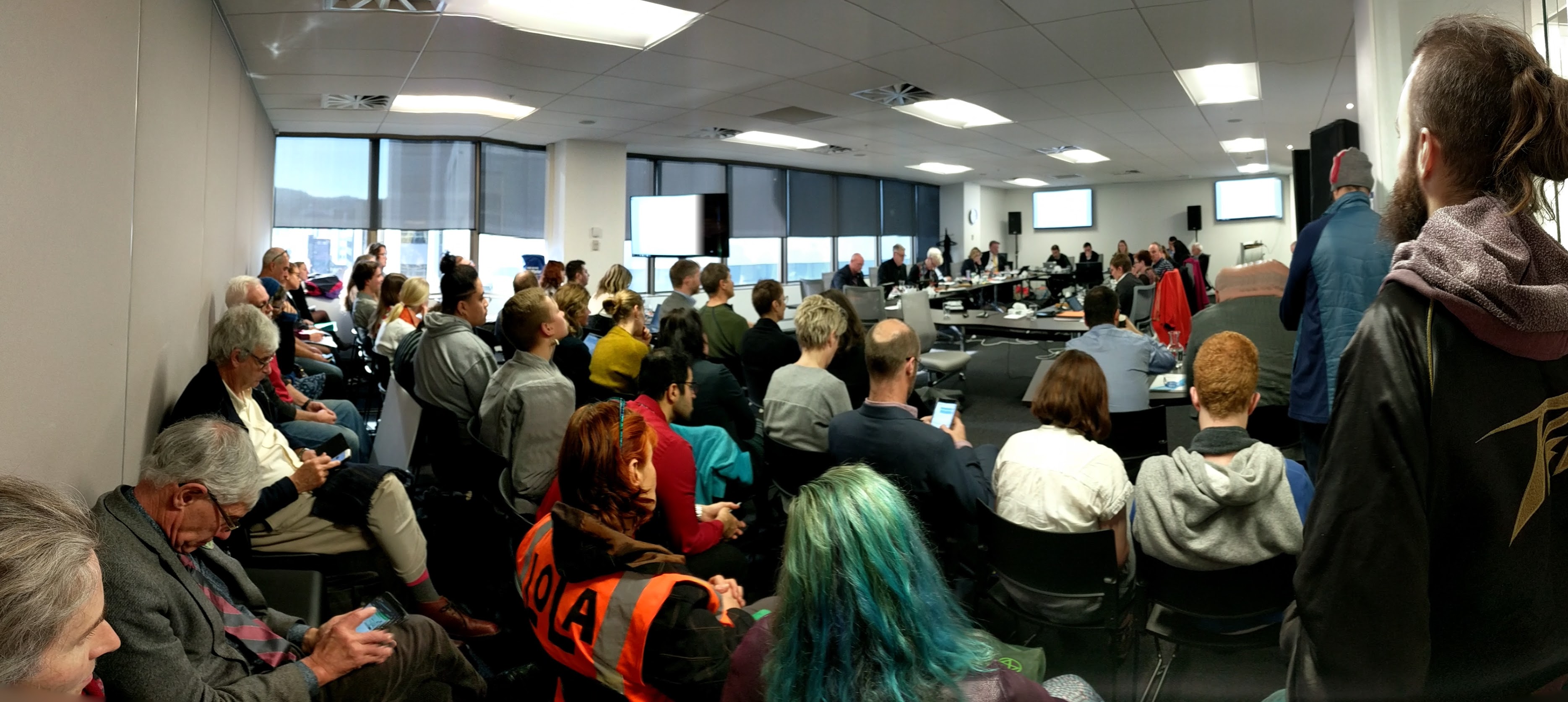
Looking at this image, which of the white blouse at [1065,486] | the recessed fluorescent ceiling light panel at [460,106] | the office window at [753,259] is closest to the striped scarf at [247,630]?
the white blouse at [1065,486]

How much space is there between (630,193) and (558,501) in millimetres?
10359

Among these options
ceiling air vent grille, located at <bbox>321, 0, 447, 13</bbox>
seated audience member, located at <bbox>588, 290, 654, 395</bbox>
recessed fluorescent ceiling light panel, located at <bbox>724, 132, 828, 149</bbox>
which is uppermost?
recessed fluorescent ceiling light panel, located at <bbox>724, 132, 828, 149</bbox>

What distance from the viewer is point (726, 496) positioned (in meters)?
3.02

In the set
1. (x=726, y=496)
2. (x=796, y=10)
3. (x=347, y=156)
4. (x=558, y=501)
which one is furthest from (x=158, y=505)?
(x=347, y=156)

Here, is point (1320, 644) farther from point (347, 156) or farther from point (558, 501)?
point (347, 156)

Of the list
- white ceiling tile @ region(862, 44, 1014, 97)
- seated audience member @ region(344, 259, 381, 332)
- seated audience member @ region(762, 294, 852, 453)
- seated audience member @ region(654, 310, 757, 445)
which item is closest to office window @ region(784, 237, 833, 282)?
white ceiling tile @ region(862, 44, 1014, 97)

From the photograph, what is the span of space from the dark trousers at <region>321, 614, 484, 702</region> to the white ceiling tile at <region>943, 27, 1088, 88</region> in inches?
191

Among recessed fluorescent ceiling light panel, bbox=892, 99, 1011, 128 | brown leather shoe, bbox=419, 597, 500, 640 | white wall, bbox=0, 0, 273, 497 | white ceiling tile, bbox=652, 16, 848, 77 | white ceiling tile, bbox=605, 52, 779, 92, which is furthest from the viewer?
recessed fluorescent ceiling light panel, bbox=892, 99, 1011, 128

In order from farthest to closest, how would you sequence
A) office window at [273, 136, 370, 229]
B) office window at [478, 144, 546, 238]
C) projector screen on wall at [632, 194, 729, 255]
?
projector screen on wall at [632, 194, 729, 255] → office window at [478, 144, 546, 238] → office window at [273, 136, 370, 229]

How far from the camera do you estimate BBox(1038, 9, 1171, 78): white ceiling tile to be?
5172 mm

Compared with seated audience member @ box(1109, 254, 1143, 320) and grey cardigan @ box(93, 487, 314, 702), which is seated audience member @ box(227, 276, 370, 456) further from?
seated audience member @ box(1109, 254, 1143, 320)

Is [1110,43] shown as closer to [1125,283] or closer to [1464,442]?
[1125,283]

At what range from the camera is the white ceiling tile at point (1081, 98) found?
7.19m

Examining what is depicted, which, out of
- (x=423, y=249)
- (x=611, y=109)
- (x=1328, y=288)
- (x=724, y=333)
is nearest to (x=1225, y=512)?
(x=1328, y=288)
